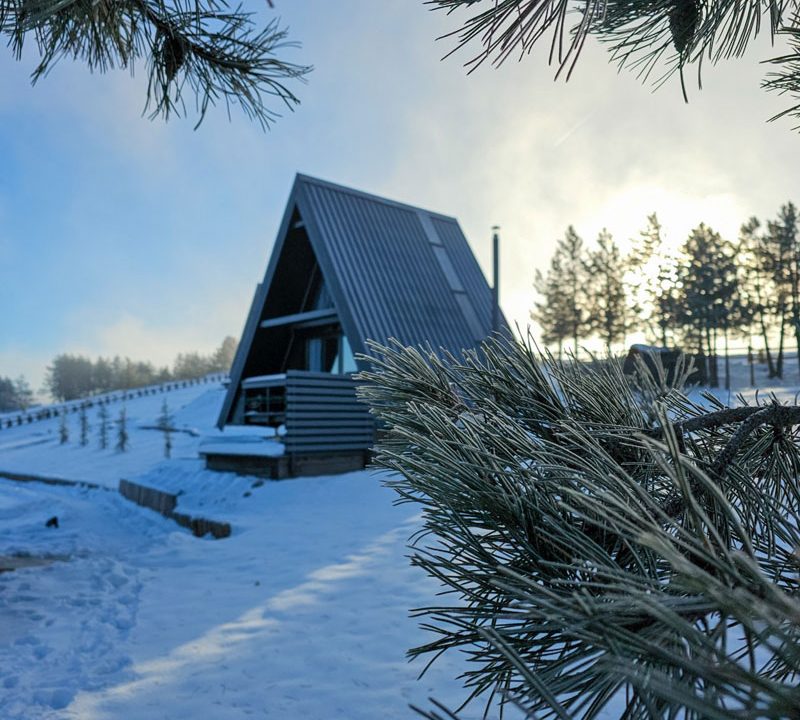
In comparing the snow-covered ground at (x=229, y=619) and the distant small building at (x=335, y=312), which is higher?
the distant small building at (x=335, y=312)

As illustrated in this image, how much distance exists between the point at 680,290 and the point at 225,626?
123ft

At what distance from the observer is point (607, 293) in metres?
38.8

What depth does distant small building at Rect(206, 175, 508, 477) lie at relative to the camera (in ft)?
40.5

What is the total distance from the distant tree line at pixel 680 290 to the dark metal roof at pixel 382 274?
19.3 metres

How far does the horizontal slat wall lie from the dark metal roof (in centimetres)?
107

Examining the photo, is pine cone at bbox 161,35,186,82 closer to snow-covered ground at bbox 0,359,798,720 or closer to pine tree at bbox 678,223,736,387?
snow-covered ground at bbox 0,359,798,720

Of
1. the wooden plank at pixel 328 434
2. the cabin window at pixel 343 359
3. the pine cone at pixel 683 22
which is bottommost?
the wooden plank at pixel 328 434

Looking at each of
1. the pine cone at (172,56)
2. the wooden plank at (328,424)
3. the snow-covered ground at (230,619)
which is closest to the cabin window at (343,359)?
the wooden plank at (328,424)

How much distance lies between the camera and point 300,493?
10477 millimetres

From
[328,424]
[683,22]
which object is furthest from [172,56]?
[328,424]

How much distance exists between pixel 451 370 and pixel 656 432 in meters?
0.72

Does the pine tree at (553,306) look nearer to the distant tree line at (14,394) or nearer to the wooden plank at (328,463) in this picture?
the wooden plank at (328,463)

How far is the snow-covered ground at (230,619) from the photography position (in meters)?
3.51

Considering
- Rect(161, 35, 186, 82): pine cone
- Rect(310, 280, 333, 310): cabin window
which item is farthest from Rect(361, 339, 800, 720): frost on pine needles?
Rect(310, 280, 333, 310): cabin window
